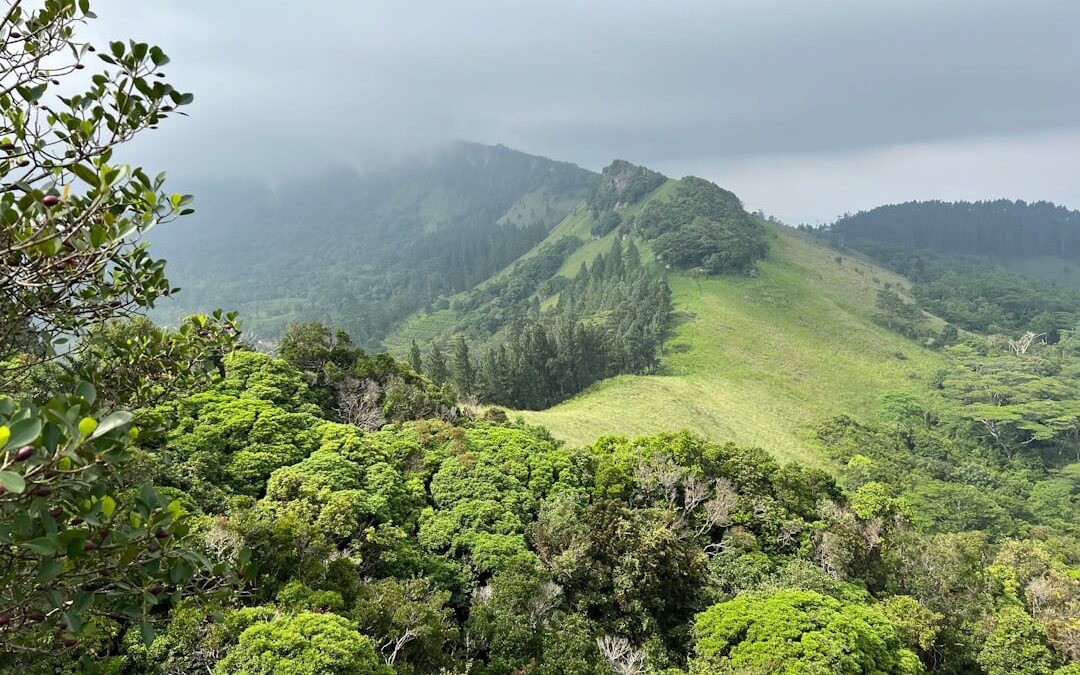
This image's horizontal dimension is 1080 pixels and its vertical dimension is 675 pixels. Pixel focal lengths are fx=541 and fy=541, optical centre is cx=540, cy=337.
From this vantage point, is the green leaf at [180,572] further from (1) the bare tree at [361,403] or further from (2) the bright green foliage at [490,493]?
(1) the bare tree at [361,403]

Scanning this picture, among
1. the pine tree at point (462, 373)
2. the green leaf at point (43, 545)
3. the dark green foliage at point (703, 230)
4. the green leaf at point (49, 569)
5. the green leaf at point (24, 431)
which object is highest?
the dark green foliage at point (703, 230)

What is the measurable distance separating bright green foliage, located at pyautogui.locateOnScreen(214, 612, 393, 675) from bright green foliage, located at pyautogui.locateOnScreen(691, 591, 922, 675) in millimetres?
13234

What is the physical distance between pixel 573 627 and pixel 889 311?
14160 cm

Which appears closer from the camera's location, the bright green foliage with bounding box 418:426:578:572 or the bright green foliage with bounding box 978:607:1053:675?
the bright green foliage with bounding box 978:607:1053:675

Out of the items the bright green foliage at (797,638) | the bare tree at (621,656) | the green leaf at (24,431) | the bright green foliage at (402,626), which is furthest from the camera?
the bare tree at (621,656)

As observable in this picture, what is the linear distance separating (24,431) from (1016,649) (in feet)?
122

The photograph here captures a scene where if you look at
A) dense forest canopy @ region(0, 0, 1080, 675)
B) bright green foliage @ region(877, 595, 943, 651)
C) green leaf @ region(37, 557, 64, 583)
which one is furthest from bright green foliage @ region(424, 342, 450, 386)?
green leaf @ region(37, 557, 64, 583)

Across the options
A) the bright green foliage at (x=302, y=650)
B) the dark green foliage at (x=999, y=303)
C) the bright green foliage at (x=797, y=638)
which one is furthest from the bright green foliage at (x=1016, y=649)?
the dark green foliage at (x=999, y=303)

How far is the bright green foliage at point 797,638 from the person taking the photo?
20781mm

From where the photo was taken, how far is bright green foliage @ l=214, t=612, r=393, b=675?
15.0 metres

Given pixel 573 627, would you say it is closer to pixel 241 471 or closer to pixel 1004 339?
pixel 241 471

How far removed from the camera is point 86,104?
17.6ft

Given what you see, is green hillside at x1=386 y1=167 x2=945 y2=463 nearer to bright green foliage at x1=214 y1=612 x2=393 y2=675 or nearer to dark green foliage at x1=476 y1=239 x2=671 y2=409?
dark green foliage at x1=476 y1=239 x2=671 y2=409

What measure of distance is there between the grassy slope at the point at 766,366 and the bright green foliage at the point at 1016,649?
33.5 metres
